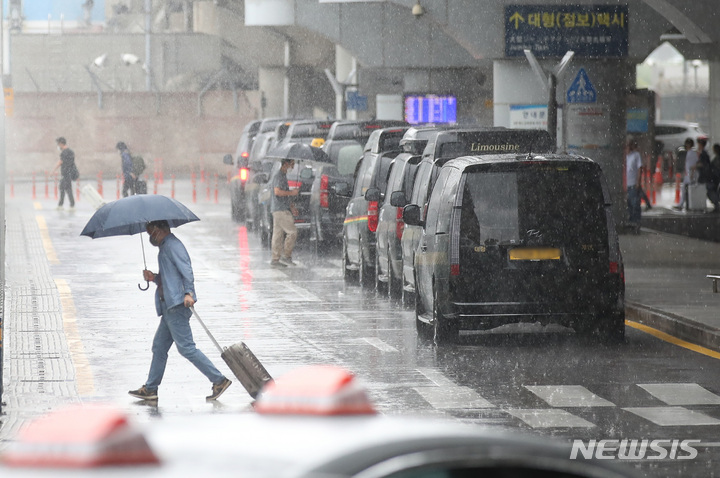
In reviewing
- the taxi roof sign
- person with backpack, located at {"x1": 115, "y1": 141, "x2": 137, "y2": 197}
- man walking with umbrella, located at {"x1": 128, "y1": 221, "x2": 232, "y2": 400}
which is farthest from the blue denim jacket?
person with backpack, located at {"x1": 115, "y1": 141, "x2": 137, "y2": 197}

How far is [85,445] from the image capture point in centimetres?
276

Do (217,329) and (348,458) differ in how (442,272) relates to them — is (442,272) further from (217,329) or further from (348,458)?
(348,458)

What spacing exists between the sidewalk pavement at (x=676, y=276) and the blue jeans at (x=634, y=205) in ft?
0.89

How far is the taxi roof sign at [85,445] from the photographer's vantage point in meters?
2.76

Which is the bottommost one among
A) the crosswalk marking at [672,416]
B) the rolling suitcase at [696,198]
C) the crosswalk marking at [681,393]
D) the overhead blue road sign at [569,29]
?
the crosswalk marking at [681,393]

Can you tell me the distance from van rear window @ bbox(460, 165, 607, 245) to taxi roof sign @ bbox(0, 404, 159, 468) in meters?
10.5

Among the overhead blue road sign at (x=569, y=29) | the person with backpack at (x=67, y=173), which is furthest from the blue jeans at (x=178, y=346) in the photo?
the person with backpack at (x=67, y=173)

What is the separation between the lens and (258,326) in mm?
15203

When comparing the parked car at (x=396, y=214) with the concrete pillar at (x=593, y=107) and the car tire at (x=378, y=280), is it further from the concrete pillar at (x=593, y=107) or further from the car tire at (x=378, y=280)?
the concrete pillar at (x=593, y=107)

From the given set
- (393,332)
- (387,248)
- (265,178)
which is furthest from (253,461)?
(265,178)

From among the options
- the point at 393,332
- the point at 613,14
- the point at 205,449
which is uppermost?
the point at 613,14

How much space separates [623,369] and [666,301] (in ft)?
13.2

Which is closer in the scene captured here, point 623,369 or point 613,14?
point 623,369

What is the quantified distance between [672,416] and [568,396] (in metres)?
1.01
